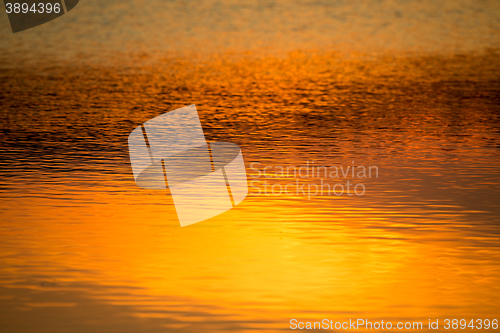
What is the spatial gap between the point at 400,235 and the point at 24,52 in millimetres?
44278

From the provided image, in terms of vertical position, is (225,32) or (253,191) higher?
(253,191)

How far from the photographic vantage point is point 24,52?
50812 millimetres

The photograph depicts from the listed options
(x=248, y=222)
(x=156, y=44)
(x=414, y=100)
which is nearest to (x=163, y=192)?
(x=248, y=222)

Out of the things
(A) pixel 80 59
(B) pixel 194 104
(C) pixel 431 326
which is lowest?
(A) pixel 80 59

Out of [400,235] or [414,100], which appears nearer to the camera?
[400,235]

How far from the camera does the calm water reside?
7914 mm

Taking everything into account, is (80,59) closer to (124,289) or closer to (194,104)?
(194,104)

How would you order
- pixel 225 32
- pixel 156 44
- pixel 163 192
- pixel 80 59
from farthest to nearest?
pixel 225 32 → pixel 156 44 → pixel 80 59 → pixel 163 192

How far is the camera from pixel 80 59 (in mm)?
46562

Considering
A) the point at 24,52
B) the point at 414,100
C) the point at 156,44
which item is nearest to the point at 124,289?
the point at 414,100

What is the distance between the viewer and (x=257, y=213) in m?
11.4

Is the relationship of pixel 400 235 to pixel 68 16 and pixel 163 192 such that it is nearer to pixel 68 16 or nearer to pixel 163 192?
pixel 163 192

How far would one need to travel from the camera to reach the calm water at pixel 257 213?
791 cm

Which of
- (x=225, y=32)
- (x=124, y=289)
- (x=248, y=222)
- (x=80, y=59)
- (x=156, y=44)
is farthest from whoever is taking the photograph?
(x=225, y=32)
